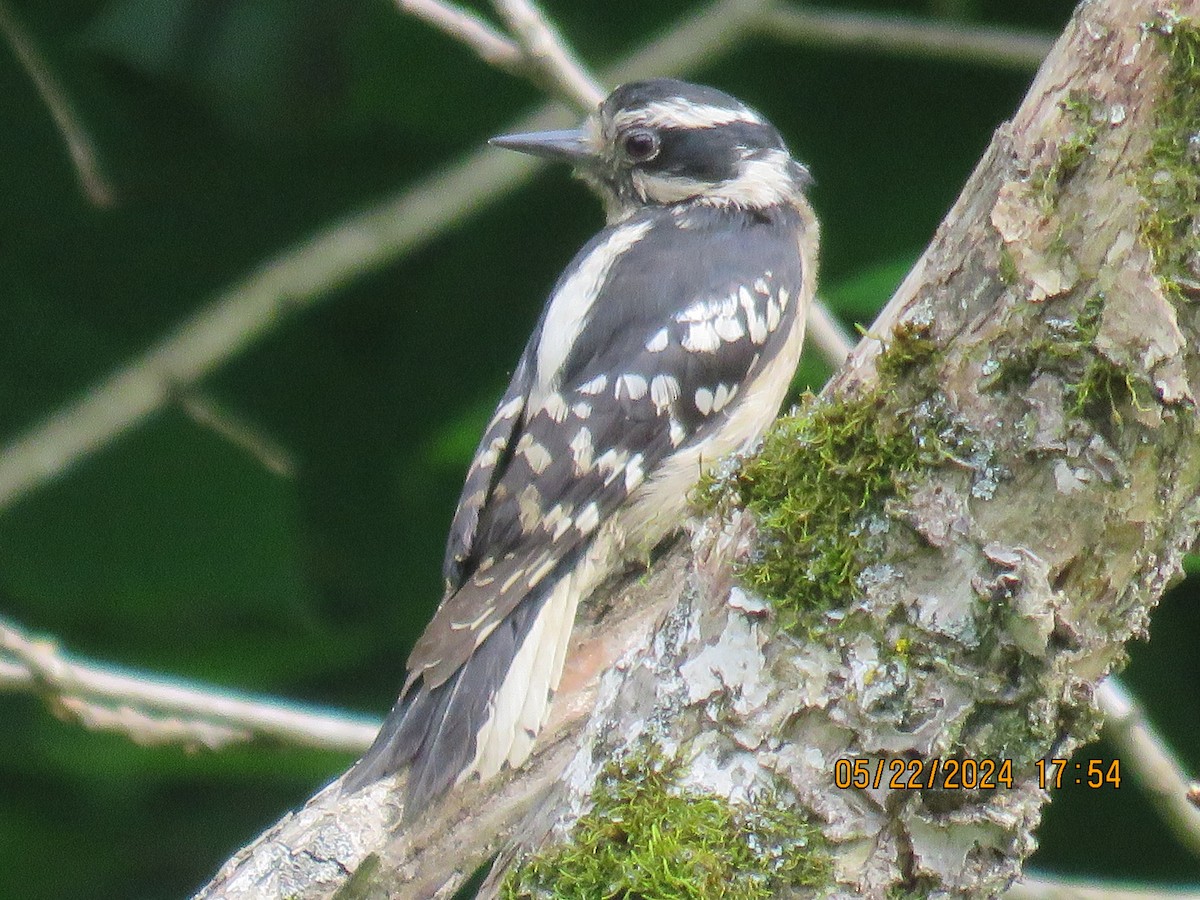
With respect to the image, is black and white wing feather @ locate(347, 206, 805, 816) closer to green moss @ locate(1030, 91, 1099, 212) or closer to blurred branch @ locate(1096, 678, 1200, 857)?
blurred branch @ locate(1096, 678, 1200, 857)

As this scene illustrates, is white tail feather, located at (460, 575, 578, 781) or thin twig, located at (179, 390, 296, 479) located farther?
thin twig, located at (179, 390, 296, 479)

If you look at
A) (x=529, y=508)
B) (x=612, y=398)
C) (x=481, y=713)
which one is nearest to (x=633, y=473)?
(x=612, y=398)

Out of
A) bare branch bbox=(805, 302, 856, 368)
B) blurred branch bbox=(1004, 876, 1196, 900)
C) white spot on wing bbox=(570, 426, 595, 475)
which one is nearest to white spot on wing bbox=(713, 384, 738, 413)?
bare branch bbox=(805, 302, 856, 368)

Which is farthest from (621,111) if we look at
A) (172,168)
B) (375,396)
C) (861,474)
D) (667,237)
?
(861,474)

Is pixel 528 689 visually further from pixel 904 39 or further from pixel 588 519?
pixel 904 39
